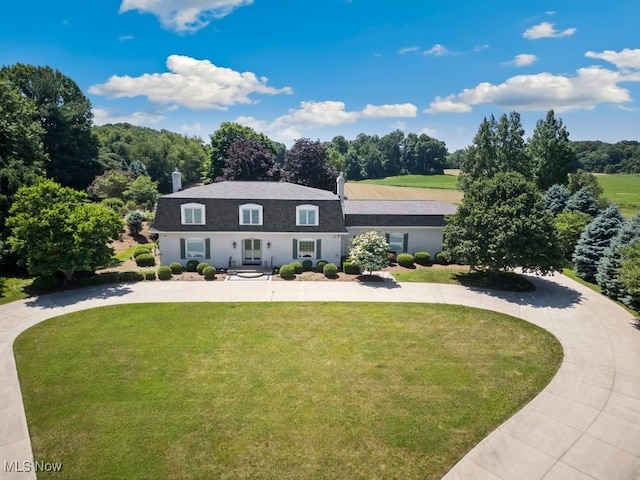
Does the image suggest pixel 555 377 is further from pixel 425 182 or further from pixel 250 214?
pixel 425 182

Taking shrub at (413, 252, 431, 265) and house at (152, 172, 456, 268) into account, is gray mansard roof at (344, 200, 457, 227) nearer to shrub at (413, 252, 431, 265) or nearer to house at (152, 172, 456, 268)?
house at (152, 172, 456, 268)

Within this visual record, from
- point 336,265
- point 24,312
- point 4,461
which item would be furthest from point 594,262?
point 24,312

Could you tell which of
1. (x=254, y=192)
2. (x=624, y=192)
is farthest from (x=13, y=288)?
(x=624, y=192)

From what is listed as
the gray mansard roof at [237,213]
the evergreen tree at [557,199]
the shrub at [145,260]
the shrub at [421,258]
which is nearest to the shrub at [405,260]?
the shrub at [421,258]

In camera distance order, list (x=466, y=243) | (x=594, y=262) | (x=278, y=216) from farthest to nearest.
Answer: (x=278, y=216)
(x=594, y=262)
(x=466, y=243)

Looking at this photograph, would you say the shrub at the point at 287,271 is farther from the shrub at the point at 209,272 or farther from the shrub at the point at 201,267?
the shrub at the point at 201,267

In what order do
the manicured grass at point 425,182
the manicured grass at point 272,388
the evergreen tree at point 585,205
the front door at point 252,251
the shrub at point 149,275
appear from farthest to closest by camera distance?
the manicured grass at point 425,182
the evergreen tree at point 585,205
the front door at point 252,251
the shrub at point 149,275
the manicured grass at point 272,388

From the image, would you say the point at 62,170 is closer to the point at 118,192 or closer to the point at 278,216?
the point at 118,192
